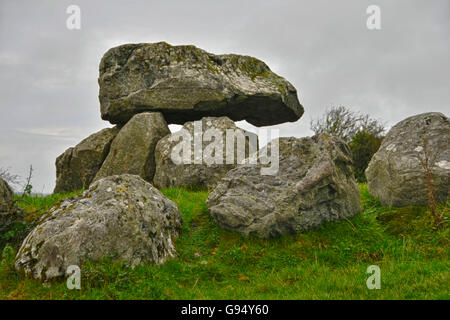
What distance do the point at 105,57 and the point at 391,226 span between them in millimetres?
11045

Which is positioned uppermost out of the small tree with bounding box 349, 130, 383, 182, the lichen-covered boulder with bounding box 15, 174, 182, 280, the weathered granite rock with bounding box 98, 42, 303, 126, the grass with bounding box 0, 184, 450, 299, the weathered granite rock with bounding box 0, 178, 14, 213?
the weathered granite rock with bounding box 98, 42, 303, 126

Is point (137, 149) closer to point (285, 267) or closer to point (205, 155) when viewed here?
point (205, 155)

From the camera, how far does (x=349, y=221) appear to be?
8242 mm

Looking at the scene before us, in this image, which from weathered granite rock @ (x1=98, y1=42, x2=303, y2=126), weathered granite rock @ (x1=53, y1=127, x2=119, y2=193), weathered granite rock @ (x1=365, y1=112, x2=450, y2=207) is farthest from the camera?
weathered granite rock @ (x1=53, y1=127, x2=119, y2=193)

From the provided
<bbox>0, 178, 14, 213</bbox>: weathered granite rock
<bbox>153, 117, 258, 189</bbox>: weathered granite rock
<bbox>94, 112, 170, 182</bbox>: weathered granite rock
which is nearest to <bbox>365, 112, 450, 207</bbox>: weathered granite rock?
<bbox>153, 117, 258, 189</bbox>: weathered granite rock

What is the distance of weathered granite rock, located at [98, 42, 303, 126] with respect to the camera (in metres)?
13.1

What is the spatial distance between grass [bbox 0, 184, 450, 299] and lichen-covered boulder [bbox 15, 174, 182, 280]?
22cm

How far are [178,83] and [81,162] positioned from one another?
4.78 meters

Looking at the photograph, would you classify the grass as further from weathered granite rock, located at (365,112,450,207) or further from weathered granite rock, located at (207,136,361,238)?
weathered granite rock, located at (365,112,450,207)

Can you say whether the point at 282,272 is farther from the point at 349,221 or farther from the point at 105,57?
the point at 105,57

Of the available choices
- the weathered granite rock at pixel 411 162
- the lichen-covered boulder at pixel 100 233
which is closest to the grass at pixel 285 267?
the lichen-covered boulder at pixel 100 233
